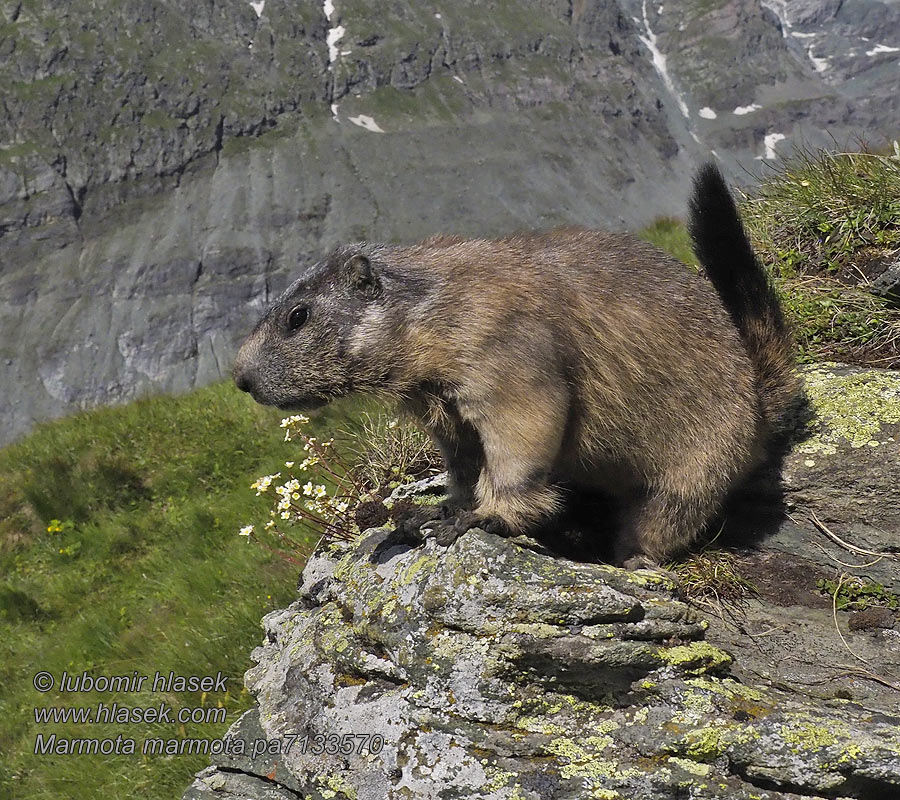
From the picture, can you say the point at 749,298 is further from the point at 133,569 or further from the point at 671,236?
the point at 671,236

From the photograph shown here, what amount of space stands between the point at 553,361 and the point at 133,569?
22.2ft

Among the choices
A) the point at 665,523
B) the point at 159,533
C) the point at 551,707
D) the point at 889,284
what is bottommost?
the point at 159,533

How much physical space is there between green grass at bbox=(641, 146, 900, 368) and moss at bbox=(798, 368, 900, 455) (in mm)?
698

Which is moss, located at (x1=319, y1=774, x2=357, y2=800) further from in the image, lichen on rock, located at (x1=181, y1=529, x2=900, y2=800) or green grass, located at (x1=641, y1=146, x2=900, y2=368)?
green grass, located at (x1=641, y1=146, x2=900, y2=368)

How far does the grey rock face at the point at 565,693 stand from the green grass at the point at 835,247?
83.2 inches

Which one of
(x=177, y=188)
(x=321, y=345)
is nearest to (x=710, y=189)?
(x=321, y=345)

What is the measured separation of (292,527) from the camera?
8016mm

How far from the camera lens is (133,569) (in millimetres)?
9117

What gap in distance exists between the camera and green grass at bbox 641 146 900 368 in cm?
651

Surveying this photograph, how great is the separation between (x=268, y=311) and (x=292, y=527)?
3.71 m

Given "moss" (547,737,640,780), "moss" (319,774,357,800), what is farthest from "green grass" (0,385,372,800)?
"moss" (547,737,640,780)

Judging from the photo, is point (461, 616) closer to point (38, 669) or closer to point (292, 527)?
point (292, 527)

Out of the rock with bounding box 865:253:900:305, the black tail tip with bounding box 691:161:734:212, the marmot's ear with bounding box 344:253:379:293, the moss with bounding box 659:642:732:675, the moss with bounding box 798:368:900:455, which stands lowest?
the moss with bounding box 659:642:732:675

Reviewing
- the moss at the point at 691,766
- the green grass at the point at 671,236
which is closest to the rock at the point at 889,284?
the green grass at the point at 671,236
